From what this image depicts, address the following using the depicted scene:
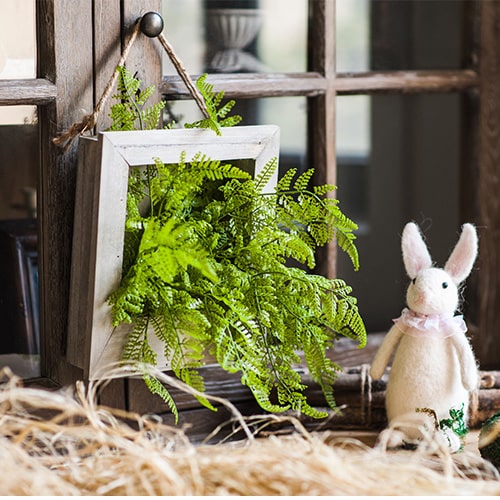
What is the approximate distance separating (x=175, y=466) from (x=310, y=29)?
655mm

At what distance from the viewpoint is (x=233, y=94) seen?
1169mm

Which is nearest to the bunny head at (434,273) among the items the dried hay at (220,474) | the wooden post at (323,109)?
the wooden post at (323,109)

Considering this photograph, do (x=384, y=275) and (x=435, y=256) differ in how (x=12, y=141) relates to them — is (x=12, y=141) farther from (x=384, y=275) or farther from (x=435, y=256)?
(x=384, y=275)

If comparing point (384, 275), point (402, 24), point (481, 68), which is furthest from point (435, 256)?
point (481, 68)

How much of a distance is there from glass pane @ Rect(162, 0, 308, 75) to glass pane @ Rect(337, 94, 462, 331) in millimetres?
645

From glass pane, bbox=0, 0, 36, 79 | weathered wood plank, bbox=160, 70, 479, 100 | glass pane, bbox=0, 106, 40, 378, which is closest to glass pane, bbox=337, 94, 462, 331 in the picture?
weathered wood plank, bbox=160, 70, 479, 100

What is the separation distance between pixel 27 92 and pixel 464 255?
56cm

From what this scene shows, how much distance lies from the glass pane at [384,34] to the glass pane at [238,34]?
0.17m

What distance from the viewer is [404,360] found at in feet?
3.70

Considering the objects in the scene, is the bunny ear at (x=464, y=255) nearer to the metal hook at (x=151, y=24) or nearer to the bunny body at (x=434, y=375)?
the bunny body at (x=434, y=375)

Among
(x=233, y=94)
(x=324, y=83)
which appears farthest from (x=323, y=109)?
(x=233, y=94)

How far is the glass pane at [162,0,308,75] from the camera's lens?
1221 mm

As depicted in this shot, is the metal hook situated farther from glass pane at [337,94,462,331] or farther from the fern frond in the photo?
glass pane at [337,94,462,331]

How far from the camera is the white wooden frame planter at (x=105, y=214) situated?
0.99 m
